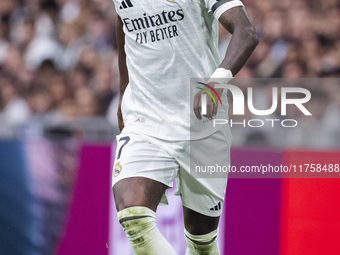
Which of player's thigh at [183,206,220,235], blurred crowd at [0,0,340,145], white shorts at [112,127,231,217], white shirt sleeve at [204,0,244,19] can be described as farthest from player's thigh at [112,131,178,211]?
blurred crowd at [0,0,340,145]

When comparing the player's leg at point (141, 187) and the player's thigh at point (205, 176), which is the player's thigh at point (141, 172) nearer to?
the player's leg at point (141, 187)

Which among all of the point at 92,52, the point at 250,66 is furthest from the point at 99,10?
the point at 250,66

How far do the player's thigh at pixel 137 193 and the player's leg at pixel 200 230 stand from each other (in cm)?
55

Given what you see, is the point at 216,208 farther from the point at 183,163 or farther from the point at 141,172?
the point at 141,172

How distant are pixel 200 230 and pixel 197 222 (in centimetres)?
6

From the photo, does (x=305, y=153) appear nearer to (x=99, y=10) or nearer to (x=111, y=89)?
(x=111, y=89)

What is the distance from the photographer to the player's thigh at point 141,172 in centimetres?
350

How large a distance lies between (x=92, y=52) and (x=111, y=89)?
1.10 metres

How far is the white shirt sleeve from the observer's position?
3516 mm

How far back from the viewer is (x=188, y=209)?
13.4 ft

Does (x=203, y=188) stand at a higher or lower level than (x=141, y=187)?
lower

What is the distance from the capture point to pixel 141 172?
360 cm

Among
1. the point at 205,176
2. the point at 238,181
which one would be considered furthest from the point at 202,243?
the point at 238,181

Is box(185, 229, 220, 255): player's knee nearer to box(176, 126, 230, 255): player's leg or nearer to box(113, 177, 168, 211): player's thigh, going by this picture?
box(176, 126, 230, 255): player's leg
